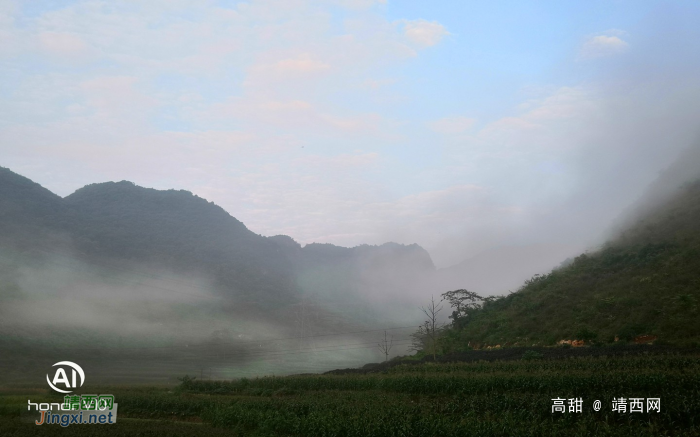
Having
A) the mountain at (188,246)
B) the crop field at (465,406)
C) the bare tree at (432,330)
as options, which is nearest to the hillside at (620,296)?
the bare tree at (432,330)

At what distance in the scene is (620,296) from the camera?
38.5 metres

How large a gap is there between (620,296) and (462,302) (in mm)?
26114

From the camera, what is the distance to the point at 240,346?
83000 mm

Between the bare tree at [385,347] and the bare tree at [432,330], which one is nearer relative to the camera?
the bare tree at [432,330]

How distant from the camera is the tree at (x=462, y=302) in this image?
6134 centimetres

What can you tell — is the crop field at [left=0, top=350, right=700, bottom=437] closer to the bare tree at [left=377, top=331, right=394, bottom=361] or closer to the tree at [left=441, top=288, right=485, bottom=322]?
the tree at [left=441, top=288, right=485, bottom=322]

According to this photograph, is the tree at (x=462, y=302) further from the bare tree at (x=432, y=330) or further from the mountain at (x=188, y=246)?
the mountain at (x=188, y=246)

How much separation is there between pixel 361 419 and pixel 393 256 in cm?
15749

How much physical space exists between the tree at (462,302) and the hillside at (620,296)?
1.29 meters

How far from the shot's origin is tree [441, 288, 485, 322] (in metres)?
61.3

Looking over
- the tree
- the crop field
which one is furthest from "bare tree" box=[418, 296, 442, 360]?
the crop field

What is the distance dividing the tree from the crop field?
30002 mm

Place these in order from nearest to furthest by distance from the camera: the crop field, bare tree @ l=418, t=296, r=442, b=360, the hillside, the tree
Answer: the crop field, the hillside, bare tree @ l=418, t=296, r=442, b=360, the tree

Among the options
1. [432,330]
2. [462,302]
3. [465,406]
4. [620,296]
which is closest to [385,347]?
[462,302]
